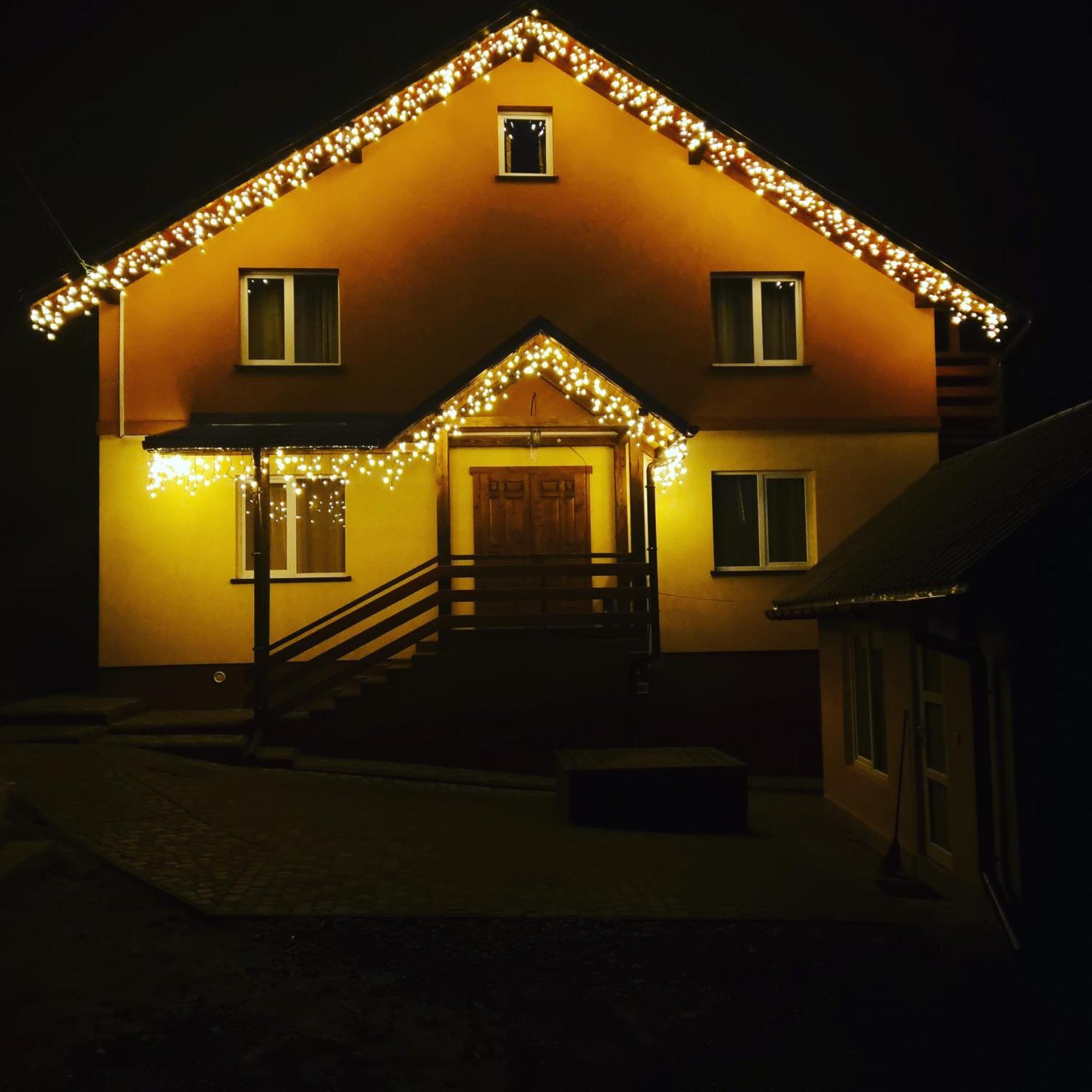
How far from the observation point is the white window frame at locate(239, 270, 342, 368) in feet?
48.1

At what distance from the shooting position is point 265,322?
583 inches

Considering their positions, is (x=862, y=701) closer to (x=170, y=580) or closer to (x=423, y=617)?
(x=423, y=617)

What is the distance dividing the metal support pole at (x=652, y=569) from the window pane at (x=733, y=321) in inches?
117

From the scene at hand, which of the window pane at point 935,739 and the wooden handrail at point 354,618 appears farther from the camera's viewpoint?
the wooden handrail at point 354,618

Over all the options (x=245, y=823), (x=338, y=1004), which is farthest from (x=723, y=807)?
(x=338, y=1004)

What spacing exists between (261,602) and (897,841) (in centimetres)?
730

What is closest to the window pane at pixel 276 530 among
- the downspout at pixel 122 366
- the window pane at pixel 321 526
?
the window pane at pixel 321 526

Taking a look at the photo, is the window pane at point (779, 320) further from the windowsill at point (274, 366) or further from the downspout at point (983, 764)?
the downspout at point (983, 764)

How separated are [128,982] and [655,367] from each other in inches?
449

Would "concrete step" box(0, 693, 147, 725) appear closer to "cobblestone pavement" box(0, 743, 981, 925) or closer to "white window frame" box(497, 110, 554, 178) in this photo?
"cobblestone pavement" box(0, 743, 981, 925)

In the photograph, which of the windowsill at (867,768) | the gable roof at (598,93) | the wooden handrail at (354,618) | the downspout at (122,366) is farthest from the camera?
the gable roof at (598,93)

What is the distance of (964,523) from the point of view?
7.93 metres

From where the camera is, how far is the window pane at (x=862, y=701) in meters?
10.1

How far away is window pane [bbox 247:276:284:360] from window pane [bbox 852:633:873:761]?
874 cm
